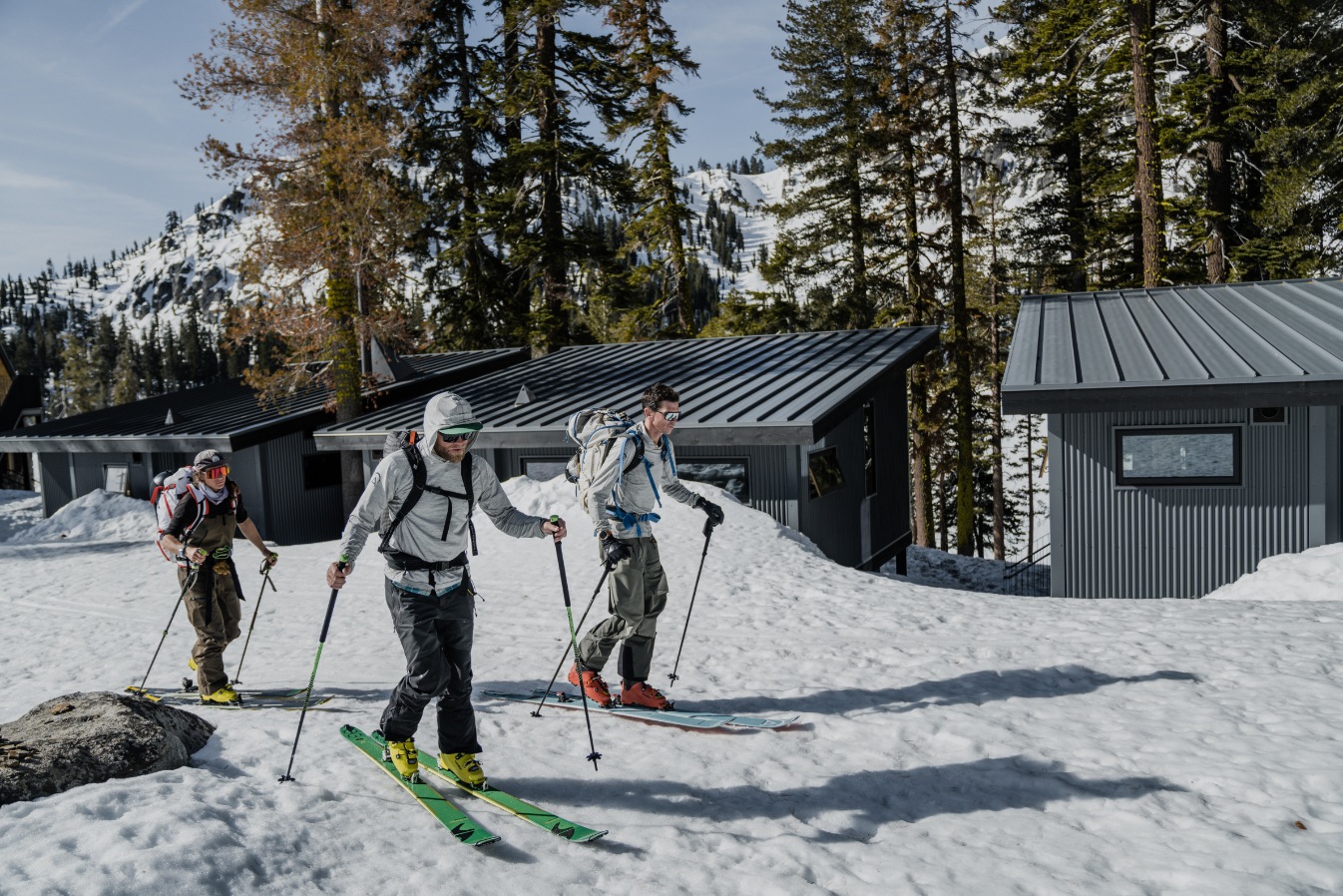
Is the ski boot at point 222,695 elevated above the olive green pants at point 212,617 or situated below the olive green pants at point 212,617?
below

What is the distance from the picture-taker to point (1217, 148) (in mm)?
20531

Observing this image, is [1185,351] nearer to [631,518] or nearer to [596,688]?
[631,518]

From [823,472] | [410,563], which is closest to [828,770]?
[410,563]

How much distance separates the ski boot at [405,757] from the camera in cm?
472

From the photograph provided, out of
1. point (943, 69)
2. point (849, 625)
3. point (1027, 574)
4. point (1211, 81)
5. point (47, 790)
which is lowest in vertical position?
point (1027, 574)

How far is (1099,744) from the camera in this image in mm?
5316

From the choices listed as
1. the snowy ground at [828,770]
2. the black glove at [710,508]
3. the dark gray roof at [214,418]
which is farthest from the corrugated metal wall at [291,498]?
the black glove at [710,508]

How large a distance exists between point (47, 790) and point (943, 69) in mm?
28322

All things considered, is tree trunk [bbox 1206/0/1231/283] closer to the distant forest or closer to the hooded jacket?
the distant forest

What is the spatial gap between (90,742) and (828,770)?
13.3ft

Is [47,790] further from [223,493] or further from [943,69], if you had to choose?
[943,69]

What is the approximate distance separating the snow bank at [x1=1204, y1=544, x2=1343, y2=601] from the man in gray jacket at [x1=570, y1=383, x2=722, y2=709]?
21.9 ft

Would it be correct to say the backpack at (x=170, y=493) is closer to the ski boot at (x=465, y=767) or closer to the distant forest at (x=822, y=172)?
the ski boot at (x=465, y=767)

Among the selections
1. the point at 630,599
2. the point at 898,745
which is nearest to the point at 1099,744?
the point at 898,745
